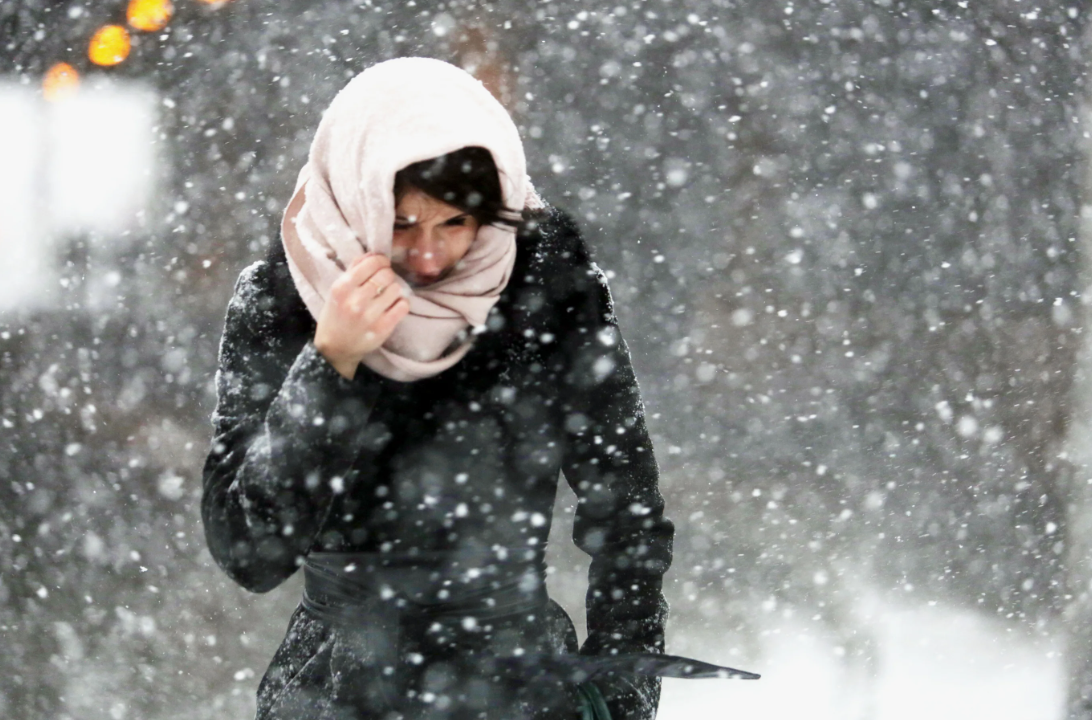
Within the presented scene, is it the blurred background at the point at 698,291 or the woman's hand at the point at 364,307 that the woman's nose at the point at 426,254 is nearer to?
the woman's hand at the point at 364,307

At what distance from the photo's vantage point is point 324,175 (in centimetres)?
93

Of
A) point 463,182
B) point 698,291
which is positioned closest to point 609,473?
point 463,182

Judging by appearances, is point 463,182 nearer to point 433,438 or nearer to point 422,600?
point 433,438

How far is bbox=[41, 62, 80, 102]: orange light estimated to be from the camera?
220cm

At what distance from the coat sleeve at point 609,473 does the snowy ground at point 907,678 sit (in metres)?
1.36

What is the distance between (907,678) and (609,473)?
1.81 meters

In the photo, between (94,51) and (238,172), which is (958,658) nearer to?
(238,172)

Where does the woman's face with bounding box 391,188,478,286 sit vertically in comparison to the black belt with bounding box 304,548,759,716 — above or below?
above

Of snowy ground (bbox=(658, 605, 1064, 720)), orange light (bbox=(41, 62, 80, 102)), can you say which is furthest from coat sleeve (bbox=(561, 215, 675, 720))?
orange light (bbox=(41, 62, 80, 102))

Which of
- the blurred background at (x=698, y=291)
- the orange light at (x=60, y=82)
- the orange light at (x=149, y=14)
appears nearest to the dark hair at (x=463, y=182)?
the blurred background at (x=698, y=291)

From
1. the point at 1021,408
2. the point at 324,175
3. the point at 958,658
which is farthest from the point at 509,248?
the point at 958,658

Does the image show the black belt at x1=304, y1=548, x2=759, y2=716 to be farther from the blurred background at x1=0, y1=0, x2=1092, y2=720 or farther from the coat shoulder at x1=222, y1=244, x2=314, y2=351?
the blurred background at x1=0, y1=0, x2=1092, y2=720

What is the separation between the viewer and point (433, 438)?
38.4 inches

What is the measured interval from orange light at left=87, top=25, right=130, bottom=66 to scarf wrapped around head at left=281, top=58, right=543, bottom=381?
148cm
